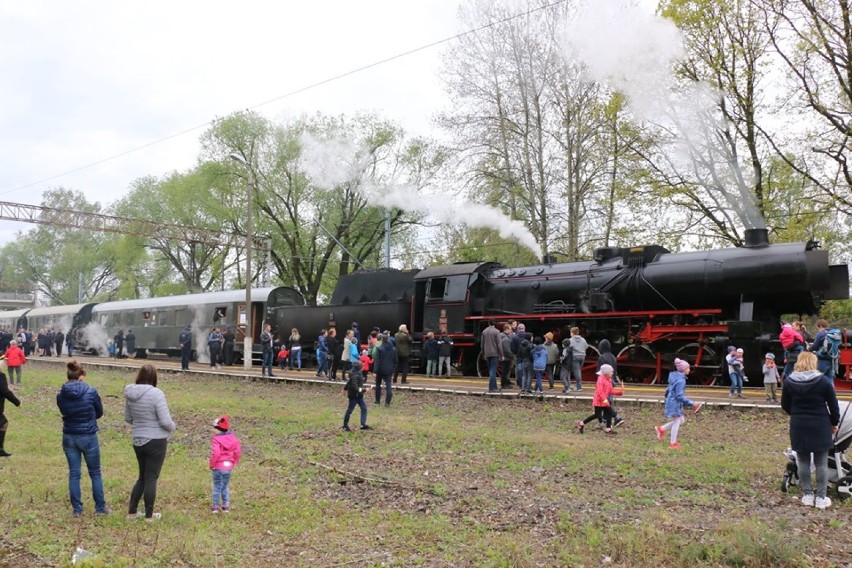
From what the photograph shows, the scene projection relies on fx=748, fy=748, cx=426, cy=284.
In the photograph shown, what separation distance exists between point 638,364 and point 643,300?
1.66 metres

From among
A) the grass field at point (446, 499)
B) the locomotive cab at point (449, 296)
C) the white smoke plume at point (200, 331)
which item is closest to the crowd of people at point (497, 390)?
the grass field at point (446, 499)

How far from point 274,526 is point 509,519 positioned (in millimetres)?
2453

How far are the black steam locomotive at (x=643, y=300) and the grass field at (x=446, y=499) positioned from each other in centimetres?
412

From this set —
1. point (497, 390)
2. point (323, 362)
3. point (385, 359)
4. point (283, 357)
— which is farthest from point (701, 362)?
point (283, 357)

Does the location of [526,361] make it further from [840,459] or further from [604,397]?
[840,459]

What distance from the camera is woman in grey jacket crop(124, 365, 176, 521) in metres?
7.71

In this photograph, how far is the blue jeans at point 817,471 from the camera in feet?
26.0

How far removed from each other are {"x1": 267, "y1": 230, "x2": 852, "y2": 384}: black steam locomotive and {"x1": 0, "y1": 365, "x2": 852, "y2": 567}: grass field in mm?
4119

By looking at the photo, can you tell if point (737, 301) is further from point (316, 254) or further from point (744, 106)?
point (316, 254)

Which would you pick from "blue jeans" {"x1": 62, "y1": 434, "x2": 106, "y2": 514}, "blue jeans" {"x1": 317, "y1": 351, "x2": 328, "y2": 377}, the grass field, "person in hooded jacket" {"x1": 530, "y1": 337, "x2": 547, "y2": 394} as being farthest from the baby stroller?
"blue jeans" {"x1": 317, "y1": 351, "x2": 328, "y2": 377}

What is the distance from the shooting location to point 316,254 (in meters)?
46.2

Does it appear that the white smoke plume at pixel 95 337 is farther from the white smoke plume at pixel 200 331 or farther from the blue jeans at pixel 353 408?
the blue jeans at pixel 353 408

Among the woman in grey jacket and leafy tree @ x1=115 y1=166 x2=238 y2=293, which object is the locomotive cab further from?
leafy tree @ x1=115 y1=166 x2=238 y2=293

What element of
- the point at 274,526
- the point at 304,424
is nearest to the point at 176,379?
the point at 304,424
